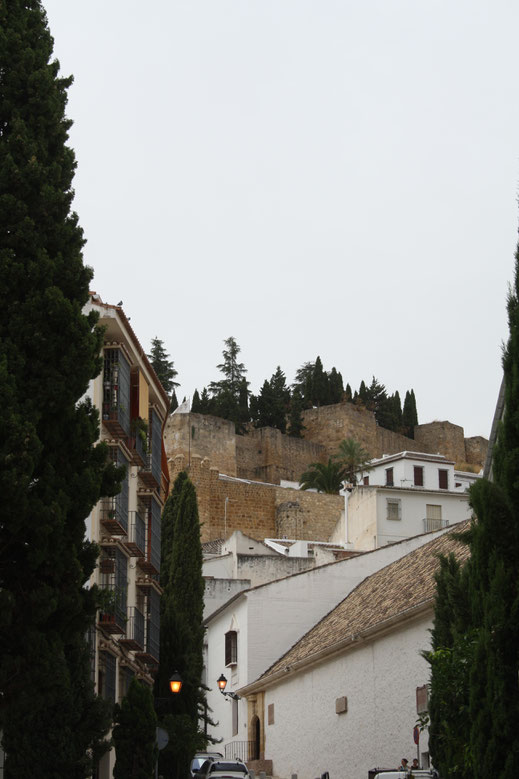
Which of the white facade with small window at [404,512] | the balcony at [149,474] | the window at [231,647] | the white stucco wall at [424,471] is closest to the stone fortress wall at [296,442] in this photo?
the white stucco wall at [424,471]

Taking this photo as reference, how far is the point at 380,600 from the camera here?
3062 centimetres

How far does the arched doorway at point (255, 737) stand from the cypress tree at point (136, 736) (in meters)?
14.0

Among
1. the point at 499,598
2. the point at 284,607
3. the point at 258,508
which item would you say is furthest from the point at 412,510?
the point at 499,598

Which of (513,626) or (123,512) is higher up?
(123,512)

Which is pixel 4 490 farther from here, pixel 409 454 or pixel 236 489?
pixel 236 489

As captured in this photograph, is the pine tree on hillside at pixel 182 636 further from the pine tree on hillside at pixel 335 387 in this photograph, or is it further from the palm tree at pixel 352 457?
the pine tree on hillside at pixel 335 387

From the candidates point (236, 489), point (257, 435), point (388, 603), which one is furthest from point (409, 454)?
point (388, 603)

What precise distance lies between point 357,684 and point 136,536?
6.54 metres

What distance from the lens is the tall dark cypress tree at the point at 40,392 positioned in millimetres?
12703

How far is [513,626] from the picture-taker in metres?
12.1

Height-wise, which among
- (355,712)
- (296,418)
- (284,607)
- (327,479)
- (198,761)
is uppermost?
(296,418)

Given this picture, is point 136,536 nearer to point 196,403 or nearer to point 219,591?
point 219,591

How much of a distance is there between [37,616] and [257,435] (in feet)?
229

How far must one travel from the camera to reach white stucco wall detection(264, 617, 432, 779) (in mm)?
25906
